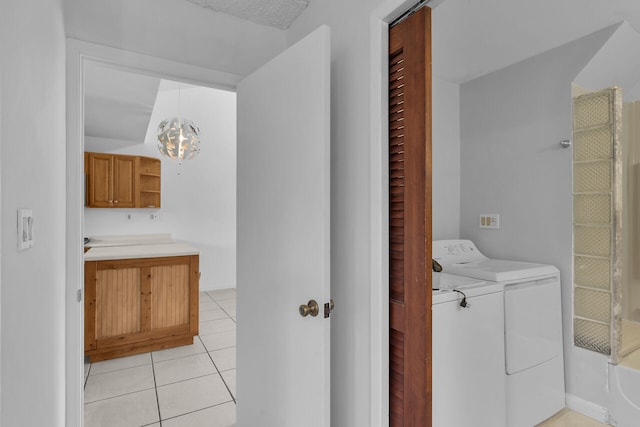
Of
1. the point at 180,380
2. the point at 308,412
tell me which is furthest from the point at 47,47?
the point at 180,380

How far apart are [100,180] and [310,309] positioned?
464 centimetres

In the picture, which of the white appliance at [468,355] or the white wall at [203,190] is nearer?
the white appliance at [468,355]

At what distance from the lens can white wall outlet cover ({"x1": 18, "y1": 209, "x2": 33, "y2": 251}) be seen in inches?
25.6

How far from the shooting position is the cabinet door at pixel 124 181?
4.71 metres

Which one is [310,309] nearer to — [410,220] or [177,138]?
[410,220]

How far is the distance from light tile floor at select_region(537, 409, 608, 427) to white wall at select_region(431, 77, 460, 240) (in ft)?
4.29

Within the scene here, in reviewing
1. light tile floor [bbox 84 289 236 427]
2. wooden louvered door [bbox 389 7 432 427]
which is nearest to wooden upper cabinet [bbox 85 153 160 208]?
light tile floor [bbox 84 289 236 427]

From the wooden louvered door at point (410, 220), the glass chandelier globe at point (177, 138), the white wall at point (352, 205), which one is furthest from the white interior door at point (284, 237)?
the glass chandelier globe at point (177, 138)

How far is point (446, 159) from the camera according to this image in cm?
271

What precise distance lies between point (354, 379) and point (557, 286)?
155cm

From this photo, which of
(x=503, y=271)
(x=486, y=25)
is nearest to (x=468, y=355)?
(x=503, y=271)

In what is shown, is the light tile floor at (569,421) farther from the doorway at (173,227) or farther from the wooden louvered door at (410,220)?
the doorway at (173,227)

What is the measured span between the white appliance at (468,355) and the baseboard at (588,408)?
0.72 meters

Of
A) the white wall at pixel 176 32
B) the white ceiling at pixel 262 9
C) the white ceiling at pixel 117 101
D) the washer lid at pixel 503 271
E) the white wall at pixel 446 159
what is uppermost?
the white ceiling at pixel 262 9
